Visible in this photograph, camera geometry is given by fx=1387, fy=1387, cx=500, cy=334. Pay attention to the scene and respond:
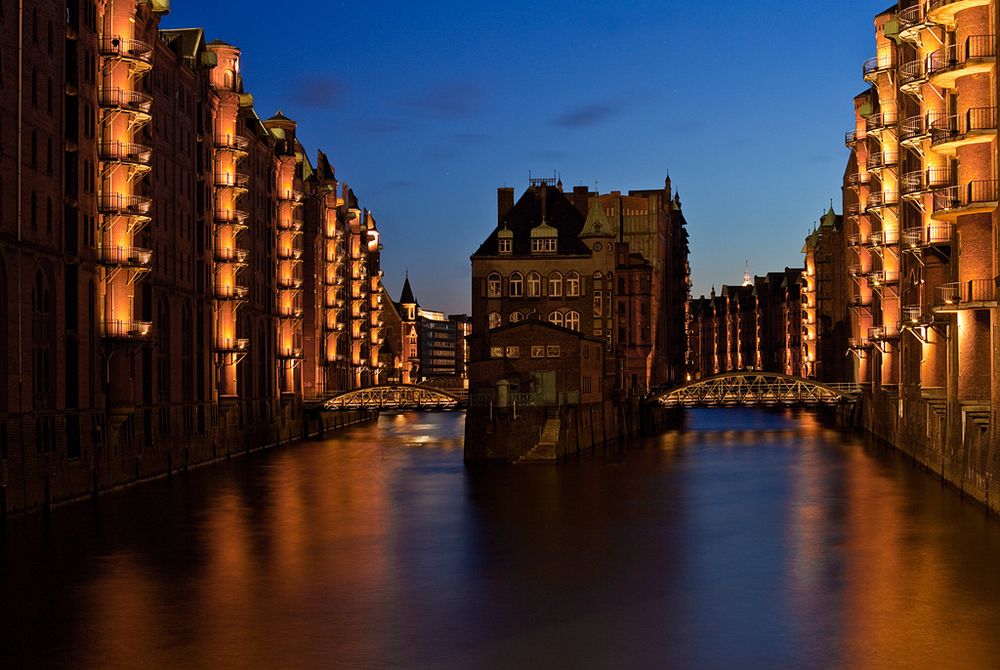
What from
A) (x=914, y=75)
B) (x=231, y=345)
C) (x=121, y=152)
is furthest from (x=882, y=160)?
(x=121, y=152)

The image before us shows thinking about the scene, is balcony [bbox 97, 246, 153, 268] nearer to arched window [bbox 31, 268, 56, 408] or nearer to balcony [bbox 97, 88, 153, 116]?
arched window [bbox 31, 268, 56, 408]

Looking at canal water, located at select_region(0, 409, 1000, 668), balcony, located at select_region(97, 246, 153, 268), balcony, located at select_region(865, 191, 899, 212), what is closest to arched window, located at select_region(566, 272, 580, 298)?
balcony, located at select_region(865, 191, 899, 212)

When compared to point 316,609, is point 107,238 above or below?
above

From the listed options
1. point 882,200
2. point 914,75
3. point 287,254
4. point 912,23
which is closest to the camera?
point 912,23

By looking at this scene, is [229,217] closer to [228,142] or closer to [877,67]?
[228,142]

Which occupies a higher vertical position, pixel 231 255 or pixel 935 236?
pixel 231 255

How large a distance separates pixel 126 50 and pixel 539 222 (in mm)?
47083

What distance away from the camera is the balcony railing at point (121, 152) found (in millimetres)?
58969

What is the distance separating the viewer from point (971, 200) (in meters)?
50.0

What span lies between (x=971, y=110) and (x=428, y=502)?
27109 millimetres

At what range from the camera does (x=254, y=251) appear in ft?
304

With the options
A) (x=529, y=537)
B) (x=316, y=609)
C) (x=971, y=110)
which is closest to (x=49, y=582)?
(x=316, y=609)

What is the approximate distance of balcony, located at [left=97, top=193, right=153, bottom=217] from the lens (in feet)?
193

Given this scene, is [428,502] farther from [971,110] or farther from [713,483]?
[971,110]
